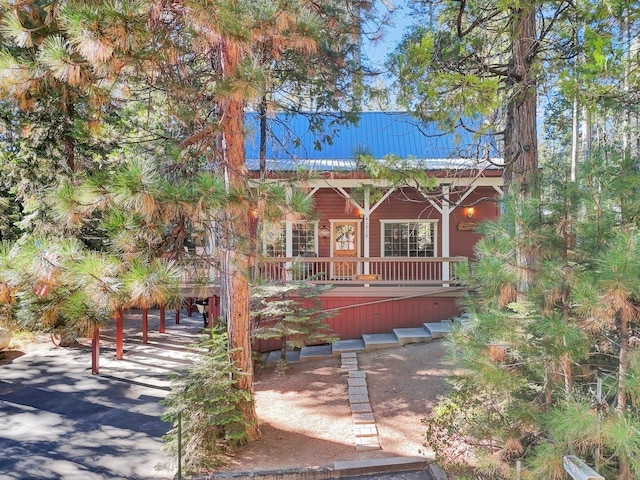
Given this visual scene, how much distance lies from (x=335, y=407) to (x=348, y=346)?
264cm

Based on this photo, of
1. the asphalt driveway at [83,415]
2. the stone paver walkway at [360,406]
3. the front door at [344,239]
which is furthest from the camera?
the front door at [344,239]

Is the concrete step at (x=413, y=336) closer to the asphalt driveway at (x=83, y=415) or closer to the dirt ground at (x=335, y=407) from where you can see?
the dirt ground at (x=335, y=407)

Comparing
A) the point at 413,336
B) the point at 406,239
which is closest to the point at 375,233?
the point at 406,239

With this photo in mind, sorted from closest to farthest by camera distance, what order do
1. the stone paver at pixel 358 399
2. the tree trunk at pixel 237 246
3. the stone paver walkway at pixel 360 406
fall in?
the tree trunk at pixel 237 246, the stone paver walkway at pixel 360 406, the stone paver at pixel 358 399

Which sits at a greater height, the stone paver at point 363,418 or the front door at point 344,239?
the front door at point 344,239

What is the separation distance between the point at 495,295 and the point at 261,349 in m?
7.42

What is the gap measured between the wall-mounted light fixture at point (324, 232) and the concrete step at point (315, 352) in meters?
4.19

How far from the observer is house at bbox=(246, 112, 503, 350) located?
10.0 metres

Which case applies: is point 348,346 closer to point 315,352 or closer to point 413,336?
point 315,352

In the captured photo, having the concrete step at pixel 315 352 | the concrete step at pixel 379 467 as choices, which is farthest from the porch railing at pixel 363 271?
the concrete step at pixel 379 467

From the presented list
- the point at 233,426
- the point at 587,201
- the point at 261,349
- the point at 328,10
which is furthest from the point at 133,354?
the point at 587,201

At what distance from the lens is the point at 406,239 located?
516 inches

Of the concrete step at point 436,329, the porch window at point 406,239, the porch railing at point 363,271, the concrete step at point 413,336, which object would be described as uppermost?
the porch window at point 406,239

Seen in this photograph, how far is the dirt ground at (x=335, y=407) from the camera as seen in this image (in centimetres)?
525
